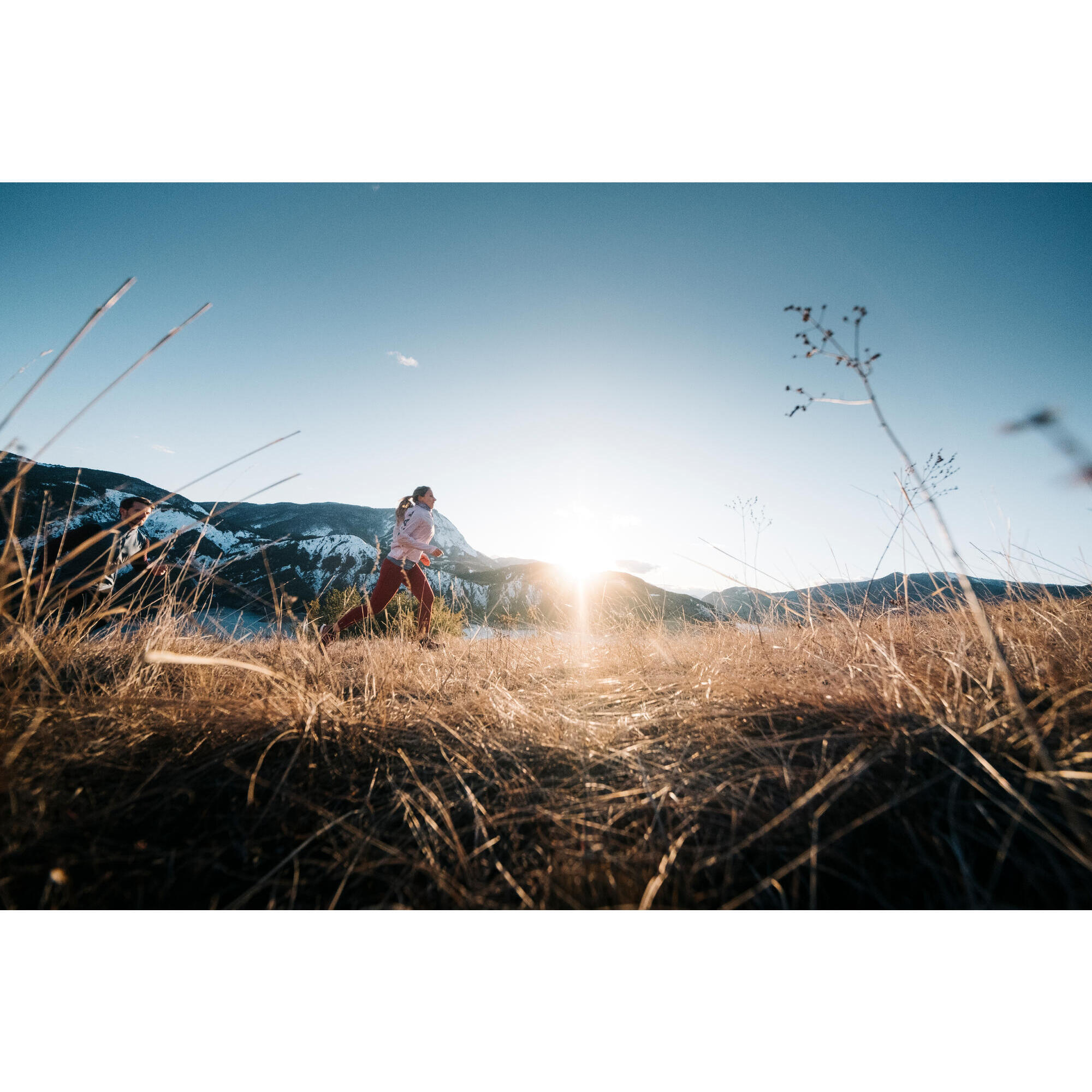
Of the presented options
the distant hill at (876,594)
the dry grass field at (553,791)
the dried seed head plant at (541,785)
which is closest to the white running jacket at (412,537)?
the dried seed head plant at (541,785)

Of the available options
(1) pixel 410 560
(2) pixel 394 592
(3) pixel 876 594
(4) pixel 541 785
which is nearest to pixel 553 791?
(4) pixel 541 785

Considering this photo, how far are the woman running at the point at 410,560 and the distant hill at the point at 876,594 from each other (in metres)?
3.28

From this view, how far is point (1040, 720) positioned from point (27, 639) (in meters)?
3.35

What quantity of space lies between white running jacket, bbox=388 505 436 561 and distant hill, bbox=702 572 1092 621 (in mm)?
3568

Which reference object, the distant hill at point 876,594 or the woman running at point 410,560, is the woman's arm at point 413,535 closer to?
the woman running at point 410,560

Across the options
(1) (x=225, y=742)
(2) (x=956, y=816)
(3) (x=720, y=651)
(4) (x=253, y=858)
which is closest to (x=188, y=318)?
(1) (x=225, y=742)

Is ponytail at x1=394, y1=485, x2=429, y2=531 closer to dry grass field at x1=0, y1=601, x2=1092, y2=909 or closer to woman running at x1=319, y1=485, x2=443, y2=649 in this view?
woman running at x1=319, y1=485, x2=443, y2=649

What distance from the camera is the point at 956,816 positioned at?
0.96 metres

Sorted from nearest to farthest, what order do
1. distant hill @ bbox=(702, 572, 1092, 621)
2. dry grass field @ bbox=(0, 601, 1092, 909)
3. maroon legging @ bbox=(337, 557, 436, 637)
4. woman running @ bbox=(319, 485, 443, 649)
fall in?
dry grass field @ bbox=(0, 601, 1092, 909), distant hill @ bbox=(702, 572, 1092, 621), maroon legging @ bbox=(337, 557, 436, 637), woman running @ bbox=(319, 485, 443, 649)

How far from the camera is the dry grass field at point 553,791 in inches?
36.4

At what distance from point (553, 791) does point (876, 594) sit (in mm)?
2958

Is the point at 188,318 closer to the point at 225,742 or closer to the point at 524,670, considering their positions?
the point at 225,742

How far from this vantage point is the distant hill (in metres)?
2.51

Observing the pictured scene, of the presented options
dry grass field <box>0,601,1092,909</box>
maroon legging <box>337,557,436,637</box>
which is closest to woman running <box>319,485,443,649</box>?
maroon legging <box>337,557,436,637</box>
